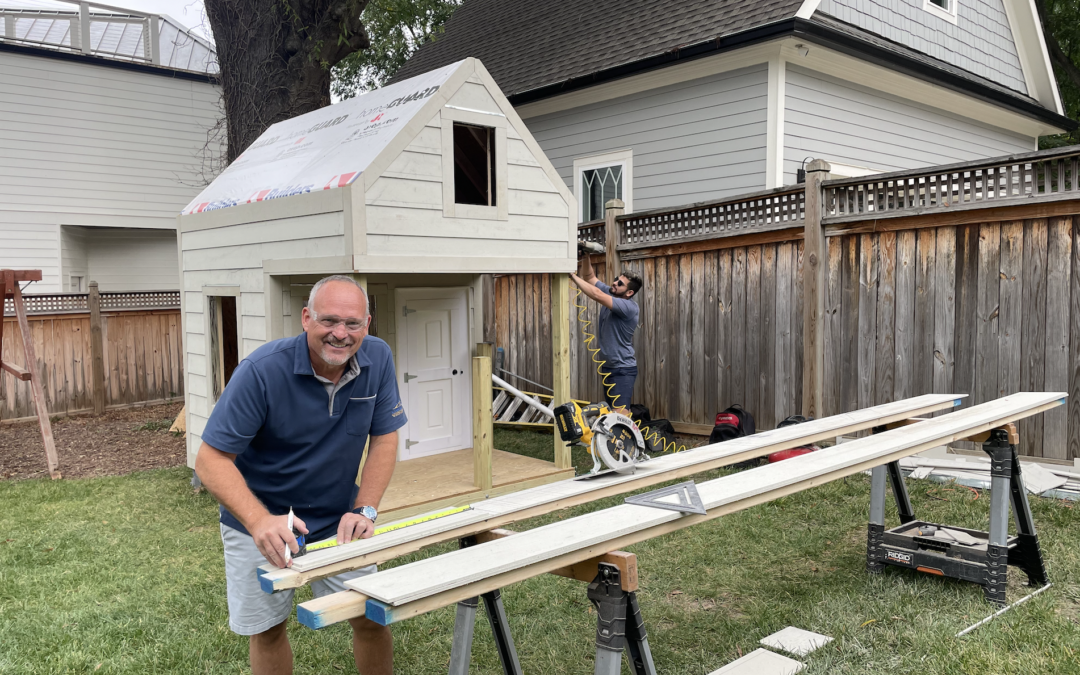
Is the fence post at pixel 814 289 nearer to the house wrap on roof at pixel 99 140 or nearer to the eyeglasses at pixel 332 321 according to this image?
the eyeglasses at pixel 332 321

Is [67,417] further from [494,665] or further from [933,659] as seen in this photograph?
[933,659]

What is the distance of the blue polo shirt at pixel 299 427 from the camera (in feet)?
9.31

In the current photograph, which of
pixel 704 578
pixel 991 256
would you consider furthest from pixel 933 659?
pixel 991 256

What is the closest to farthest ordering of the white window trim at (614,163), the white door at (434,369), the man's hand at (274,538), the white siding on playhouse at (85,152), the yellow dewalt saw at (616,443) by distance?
the man's hand at (274,538) < the yellow dewalt saw at (616,443) < the white door at (434,369) < the white window trim at (614,163) < the white siding on playhouse at (85,152)

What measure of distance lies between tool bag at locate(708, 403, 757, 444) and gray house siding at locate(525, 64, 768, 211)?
3445mm

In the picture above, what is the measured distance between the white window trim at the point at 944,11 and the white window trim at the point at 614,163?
5.24 metres

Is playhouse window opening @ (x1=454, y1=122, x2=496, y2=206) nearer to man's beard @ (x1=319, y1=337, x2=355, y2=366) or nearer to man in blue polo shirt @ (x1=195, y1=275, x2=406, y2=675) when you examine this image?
man in blue polo shirt @ (x1=195, y1=275, x2=406, y2=675)

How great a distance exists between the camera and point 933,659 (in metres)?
3.63

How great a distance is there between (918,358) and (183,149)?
51.1 ft

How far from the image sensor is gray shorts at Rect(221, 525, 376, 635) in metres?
3.03

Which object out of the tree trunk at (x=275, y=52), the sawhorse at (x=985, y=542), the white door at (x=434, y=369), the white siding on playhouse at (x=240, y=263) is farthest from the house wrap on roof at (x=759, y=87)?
the white siding on playhouse at (x=240, y=263)

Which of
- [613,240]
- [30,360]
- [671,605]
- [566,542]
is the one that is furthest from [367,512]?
[30,360]

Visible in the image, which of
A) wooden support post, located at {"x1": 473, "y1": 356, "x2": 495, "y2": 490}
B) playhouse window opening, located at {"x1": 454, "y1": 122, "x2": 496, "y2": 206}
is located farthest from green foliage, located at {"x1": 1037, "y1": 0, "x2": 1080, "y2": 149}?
wooden support post, located at {"x1": 473, "y1": 356, "x2": 495, "y2": 490}

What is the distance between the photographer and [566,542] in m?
2.61
